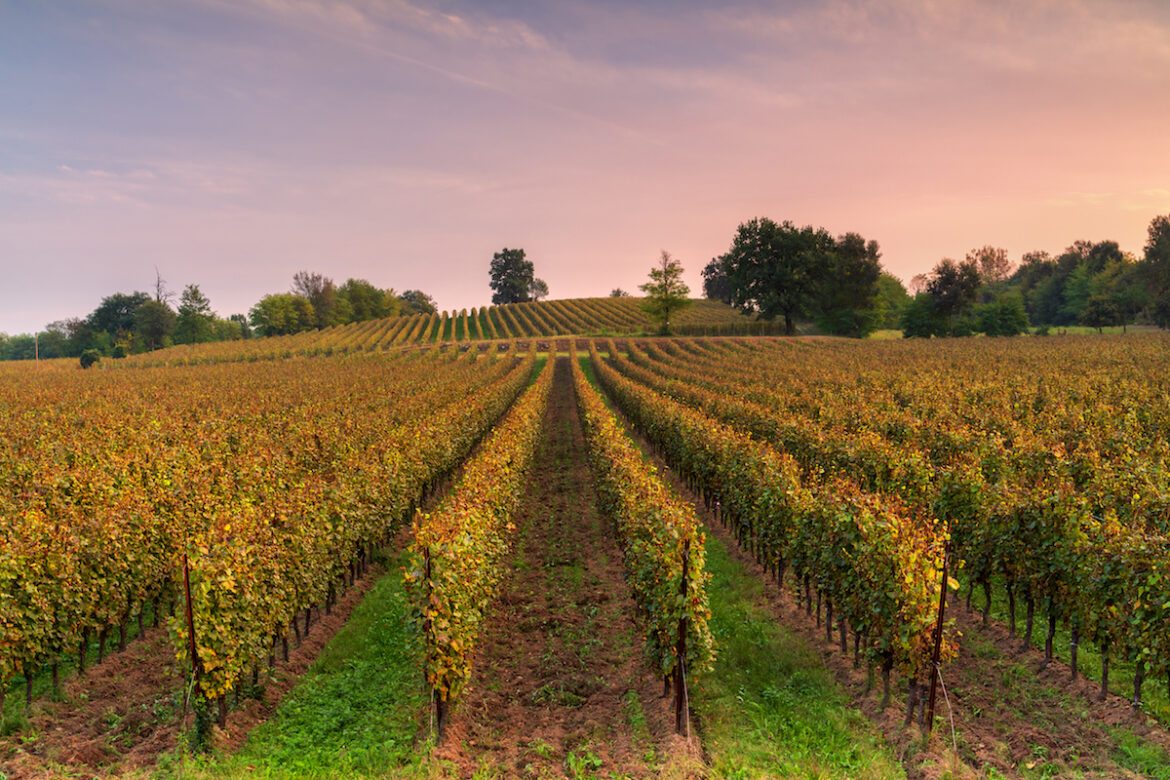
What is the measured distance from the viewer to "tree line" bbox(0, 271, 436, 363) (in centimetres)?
11994

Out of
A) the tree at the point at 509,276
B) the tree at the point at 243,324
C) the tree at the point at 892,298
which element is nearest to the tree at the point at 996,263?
the tree at the point at 892,298

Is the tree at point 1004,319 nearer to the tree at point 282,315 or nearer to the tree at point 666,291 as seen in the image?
the tree at point 666,291

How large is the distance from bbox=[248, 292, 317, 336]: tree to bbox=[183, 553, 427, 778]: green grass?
13582 centimetres

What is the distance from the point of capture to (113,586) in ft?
33.5

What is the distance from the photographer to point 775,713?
927cm

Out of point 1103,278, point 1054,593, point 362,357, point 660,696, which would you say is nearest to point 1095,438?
point 1054,593

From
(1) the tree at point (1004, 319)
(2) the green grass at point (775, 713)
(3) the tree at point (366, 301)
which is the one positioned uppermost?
(3) the tree at point (366, 301)

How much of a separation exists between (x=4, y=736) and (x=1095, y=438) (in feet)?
86.0

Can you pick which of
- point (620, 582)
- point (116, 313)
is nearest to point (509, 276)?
point (116, 313)

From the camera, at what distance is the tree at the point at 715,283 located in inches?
6355

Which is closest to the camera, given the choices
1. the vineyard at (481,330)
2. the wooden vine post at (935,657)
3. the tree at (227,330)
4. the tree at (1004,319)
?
the wooden vine post at (935,657)

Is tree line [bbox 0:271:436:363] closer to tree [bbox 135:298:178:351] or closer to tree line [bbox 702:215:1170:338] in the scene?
tree [bbox 135:298:178:351]

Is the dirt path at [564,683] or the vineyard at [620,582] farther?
the vineyard at [620,582]

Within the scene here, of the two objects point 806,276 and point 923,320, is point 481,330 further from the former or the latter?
point 923,320
